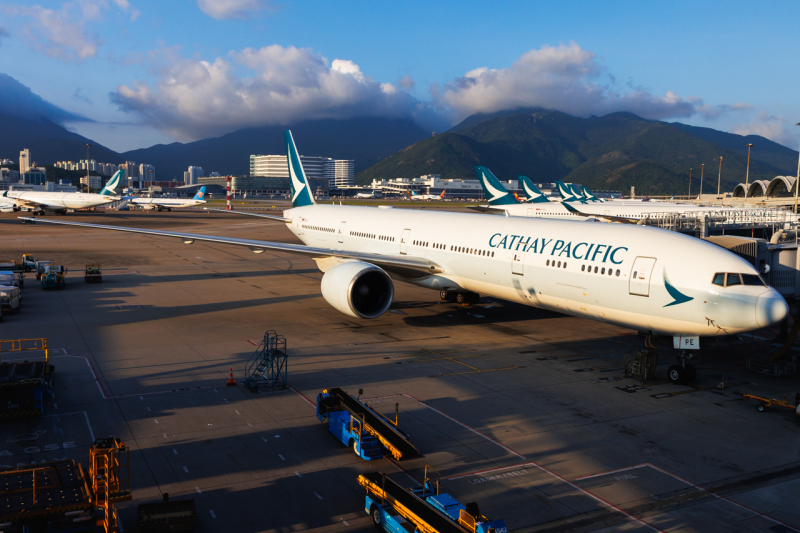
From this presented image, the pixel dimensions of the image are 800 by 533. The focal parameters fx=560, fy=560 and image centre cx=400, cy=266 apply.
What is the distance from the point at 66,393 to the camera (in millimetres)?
15008

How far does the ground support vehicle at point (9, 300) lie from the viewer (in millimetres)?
23578

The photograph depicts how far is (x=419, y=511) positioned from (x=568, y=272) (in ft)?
38.4

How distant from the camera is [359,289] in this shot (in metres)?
21.7

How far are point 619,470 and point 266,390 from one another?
30.3 ft

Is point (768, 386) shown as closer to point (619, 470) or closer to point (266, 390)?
point (619, 470)

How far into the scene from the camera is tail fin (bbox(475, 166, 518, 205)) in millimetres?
65375

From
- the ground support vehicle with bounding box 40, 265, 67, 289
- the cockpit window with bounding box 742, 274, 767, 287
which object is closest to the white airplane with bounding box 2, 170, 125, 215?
the ground support vehicle with bounding box 40, 265, 67, 289

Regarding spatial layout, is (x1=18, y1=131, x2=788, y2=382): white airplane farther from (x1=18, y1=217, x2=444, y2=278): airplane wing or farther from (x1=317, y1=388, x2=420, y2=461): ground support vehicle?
(x1=317, y1=388, x2=420, y2=461): ground support vehicle

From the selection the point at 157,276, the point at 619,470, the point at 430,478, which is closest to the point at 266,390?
the point at 430,478

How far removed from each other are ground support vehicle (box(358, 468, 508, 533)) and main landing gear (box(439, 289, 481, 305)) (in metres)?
17.1

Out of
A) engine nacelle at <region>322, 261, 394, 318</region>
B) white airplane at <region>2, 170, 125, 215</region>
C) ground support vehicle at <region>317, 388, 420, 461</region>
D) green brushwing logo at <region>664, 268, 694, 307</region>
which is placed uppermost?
white airplane at <region>2, 170, 125, 215</region>

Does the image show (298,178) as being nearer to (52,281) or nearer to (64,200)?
(52,281)

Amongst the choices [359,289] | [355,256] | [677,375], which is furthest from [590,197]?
[677,375]

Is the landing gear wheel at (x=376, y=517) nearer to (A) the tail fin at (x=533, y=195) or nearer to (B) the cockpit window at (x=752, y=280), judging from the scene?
(B) the cockpit window at (x=752, y=280)
